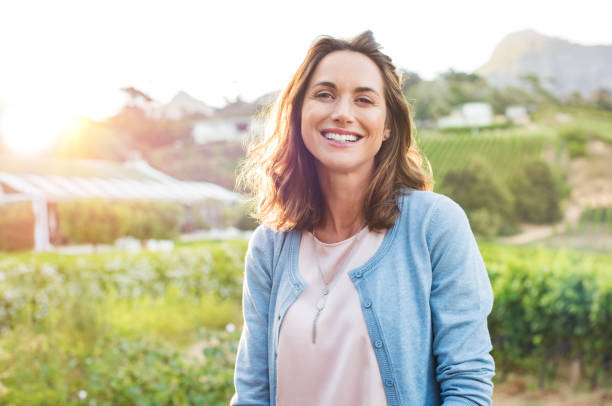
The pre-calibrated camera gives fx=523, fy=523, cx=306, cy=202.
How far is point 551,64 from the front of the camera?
63.5 feet

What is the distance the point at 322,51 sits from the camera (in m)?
1.26

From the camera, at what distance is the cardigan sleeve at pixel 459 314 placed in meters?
1.05

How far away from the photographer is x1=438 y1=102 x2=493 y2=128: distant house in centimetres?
1574

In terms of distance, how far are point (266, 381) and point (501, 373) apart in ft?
11.0

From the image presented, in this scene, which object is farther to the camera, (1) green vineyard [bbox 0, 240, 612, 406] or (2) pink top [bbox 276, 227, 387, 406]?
(1) green vineyard [bbox 0, 240, 612, 406]

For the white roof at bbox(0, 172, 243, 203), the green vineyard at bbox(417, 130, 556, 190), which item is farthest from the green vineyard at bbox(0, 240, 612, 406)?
the green vineyard at bbox(417, 130, 556, 190)

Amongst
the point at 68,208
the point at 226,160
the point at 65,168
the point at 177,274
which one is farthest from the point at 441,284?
the point at 226,160

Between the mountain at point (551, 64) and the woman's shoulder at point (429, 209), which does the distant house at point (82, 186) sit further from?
the mountain at point (551, 64)

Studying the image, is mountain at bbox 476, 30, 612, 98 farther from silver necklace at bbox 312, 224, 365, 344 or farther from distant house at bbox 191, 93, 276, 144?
silver necklace at bbox 312, 224, 365, 344

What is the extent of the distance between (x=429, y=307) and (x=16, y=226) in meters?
6.91

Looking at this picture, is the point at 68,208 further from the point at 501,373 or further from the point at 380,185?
the point at 380,185

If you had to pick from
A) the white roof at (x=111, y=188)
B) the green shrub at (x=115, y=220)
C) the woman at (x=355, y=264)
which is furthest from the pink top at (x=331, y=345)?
the green shrub at (x=115, y=220)

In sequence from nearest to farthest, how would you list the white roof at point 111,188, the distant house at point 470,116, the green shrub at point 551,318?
1. the green shrub at point 551,318
2. the white roof at point 111,188
3. the distant house at point 470,116

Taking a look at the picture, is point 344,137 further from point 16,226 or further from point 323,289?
point 16,226
